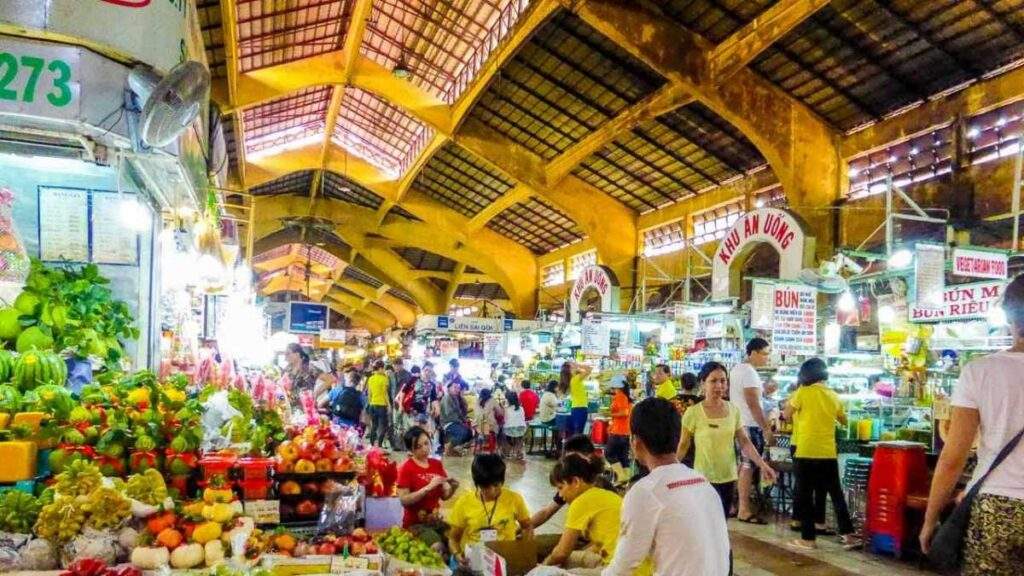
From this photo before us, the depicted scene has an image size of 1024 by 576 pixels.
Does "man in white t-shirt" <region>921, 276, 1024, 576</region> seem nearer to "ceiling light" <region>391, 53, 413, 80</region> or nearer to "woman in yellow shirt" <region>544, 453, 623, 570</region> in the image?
"woman in yellow shirt" <region>544, 453, 623, 570</region>

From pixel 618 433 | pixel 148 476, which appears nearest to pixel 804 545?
pixel 618 433

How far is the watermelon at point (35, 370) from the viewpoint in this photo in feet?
17.3

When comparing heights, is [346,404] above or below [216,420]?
below

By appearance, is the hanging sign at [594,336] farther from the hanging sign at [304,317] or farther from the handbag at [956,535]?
the handbag at [956,535]

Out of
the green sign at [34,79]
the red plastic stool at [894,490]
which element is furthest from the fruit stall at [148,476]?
the red plastic stool at [894,490]

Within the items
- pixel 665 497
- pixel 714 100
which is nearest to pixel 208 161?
pixel 714 100

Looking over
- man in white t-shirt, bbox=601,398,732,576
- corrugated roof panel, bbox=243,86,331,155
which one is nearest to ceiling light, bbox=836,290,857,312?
man in white t-shirt, bbox=601,398,732,576

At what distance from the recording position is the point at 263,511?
4488 mm

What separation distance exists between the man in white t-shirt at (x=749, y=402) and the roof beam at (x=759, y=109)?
561 cm

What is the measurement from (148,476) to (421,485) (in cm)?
186

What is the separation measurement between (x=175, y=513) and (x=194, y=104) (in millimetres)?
2955

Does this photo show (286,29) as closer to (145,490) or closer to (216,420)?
(216,420)

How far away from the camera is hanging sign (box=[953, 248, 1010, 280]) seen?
27.4 feet

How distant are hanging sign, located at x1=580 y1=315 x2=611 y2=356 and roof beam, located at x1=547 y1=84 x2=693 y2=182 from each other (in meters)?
3.85
